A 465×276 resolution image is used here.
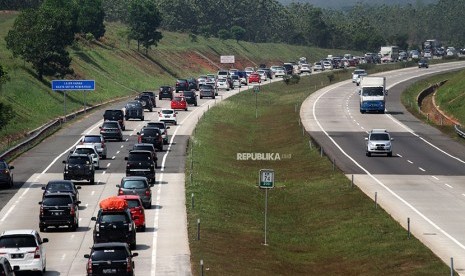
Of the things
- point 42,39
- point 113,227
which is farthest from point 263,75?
point 113,227

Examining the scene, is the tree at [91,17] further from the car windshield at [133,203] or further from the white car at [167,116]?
the car windshield at [133,203]

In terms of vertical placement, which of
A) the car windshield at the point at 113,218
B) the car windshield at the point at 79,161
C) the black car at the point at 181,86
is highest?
the black car at the point at 181,86

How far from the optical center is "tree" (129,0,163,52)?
626 ft

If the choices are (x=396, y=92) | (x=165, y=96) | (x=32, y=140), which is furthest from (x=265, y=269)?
(x=396, y=92)

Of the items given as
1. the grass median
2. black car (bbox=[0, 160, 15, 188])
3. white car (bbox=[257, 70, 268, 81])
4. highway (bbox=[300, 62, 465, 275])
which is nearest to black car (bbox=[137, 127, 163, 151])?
the grass median

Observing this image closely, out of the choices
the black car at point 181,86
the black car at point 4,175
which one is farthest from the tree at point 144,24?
the black car at point 4,175

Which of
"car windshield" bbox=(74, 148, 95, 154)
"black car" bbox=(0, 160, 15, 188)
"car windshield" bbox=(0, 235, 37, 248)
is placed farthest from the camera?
"car windshield" bbox=(74, 148, 95, 154)

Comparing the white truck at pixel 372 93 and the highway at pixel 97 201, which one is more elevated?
the white truck at pixel 372 93

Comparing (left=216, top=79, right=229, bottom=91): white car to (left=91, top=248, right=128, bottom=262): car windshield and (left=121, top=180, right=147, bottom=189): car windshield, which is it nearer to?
(left=121, top=180, right=147, bottom=189): car windshield

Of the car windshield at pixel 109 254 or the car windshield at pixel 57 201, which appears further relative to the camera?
the car windshield at pixel 57 201

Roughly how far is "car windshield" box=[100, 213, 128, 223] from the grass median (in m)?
2.92

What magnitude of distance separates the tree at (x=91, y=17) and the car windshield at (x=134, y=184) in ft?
380

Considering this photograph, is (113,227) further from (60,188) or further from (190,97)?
(190,97)

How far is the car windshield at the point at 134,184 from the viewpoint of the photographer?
193ft
